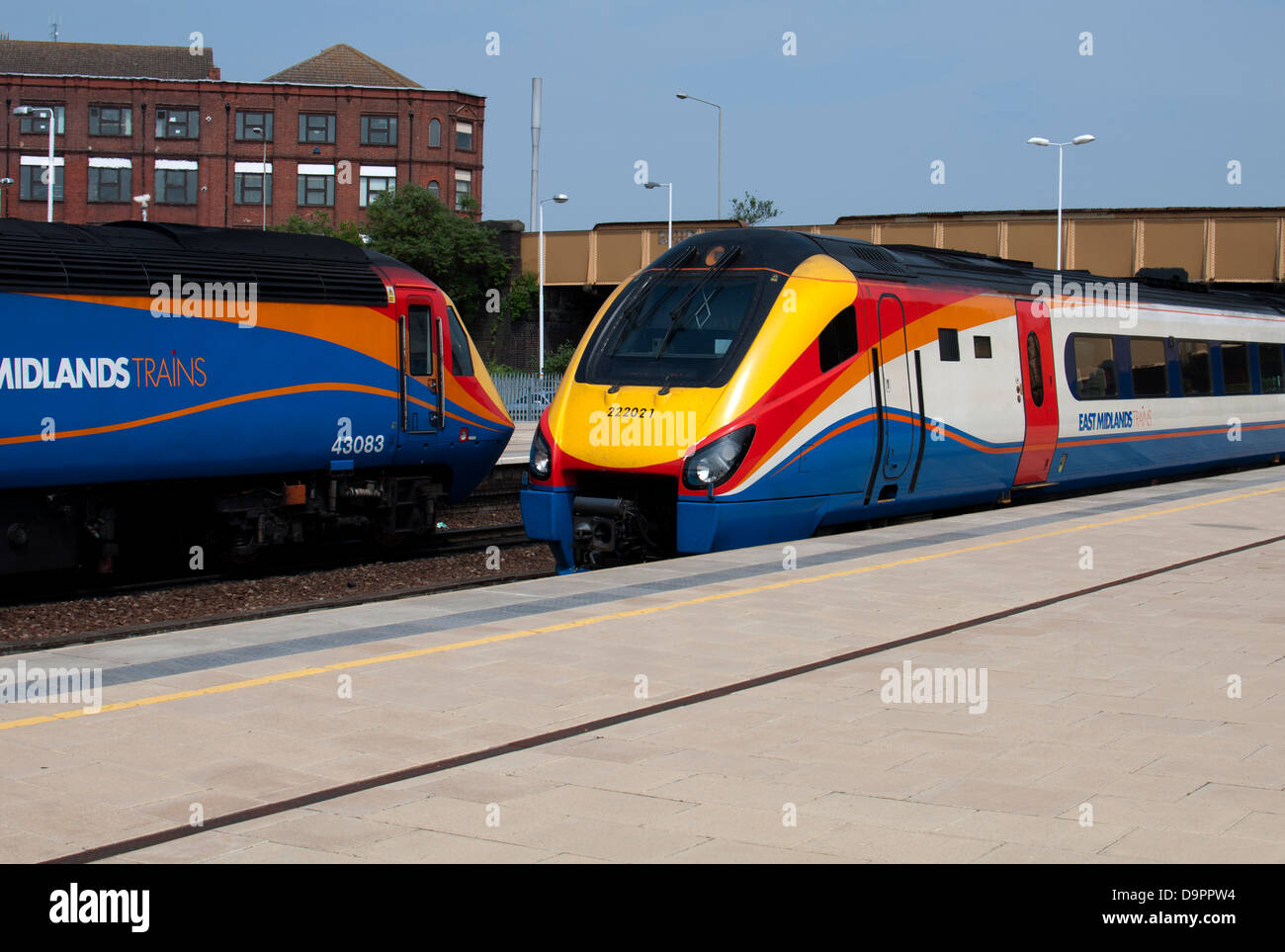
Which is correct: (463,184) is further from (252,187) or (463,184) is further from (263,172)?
(252,187)

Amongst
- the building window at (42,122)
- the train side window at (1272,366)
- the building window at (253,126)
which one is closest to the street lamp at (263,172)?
the building window at (253,126)

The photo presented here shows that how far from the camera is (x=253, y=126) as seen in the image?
238ft

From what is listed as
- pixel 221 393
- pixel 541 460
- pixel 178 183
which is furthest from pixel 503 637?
pixel 178 183

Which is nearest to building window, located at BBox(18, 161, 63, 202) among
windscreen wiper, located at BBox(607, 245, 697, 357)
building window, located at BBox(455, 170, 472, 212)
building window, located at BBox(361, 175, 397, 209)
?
building window, located at BBox(361, 175, 397, 209)

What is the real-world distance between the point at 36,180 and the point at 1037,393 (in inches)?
2617

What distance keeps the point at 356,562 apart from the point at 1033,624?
9.71 m

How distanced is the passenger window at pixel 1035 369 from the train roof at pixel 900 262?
1.96ft

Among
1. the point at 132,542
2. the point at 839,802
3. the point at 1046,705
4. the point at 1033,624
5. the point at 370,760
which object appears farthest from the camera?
the point at 132,542

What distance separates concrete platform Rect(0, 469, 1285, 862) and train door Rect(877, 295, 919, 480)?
345cm

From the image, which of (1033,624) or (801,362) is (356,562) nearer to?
(801,362)

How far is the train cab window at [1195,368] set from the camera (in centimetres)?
2073

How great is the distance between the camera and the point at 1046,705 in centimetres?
686
